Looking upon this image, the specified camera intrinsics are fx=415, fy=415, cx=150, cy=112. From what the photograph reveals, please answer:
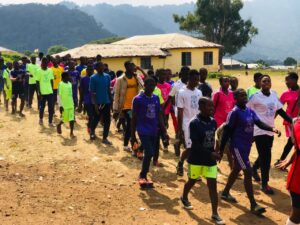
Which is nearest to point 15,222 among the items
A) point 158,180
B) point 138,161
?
point 158,180

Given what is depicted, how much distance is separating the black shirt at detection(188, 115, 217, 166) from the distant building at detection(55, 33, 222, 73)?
29007mm

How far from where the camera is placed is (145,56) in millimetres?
37469

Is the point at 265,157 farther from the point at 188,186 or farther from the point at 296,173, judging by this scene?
the point at 296,173

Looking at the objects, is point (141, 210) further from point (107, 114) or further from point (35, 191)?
point (107, 114)

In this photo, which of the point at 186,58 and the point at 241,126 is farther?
the point at 186,58

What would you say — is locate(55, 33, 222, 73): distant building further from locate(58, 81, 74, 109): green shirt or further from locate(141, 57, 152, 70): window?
locate(58, 81, 74, 109): green shirt

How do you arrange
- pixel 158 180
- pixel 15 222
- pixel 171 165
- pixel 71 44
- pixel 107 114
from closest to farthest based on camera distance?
pixel 15 222 < pixel 158 180 < pixel 171 165 < pixel 107 114 < pixel 71 44

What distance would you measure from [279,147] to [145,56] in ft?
91.8

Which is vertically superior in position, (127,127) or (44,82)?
(44,82)

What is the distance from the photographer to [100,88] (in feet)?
30.9

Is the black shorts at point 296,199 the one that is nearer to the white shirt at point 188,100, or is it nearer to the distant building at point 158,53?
the white shirt at point 188,100

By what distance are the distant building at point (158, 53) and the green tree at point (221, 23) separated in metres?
16.3

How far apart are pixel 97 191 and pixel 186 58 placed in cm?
3639

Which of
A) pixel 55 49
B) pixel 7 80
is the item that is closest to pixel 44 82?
pixel 7 80
